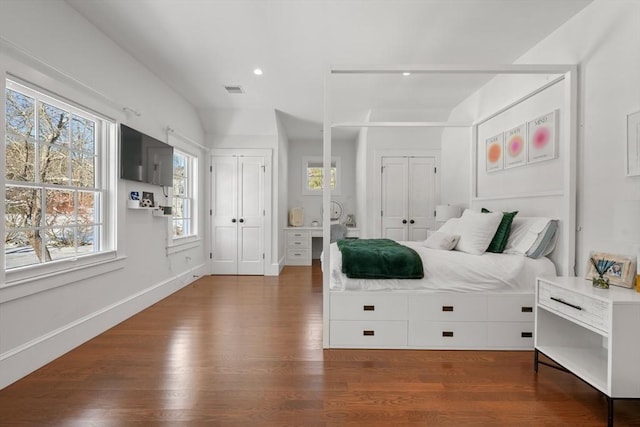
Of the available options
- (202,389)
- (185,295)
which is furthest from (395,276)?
(185,295)

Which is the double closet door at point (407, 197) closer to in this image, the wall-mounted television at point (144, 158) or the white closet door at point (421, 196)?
the white closet door at point (421, 196)

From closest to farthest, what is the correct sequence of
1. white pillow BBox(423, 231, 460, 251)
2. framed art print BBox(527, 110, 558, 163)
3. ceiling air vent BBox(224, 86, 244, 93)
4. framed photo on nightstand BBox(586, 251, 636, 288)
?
framed photo on nightstand BBox(586, 251, 636, 288), framed art print BBox(527, 110, 558, 163), white pillow BBox(423, 231, 460, 251), ceiling air vent BBox(224, 86, 244, 93)

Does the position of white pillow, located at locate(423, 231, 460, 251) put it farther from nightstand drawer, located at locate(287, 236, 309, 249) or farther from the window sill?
nightstand drawer, located at locate(287, 236, 309, 249)

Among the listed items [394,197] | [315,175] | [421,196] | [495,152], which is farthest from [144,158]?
[421,196]

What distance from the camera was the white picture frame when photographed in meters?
1.90

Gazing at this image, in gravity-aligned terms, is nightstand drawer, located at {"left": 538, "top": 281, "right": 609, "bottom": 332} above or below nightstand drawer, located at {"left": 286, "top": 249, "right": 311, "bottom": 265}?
above

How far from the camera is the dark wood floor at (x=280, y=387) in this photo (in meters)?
1.60

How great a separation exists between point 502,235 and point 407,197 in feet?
7.79

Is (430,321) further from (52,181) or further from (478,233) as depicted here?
(52,181)

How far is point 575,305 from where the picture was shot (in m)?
1.75

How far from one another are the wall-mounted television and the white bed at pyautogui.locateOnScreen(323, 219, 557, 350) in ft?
8.05

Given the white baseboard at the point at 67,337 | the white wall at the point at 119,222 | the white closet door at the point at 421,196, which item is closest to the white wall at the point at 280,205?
the white wall at the point at 119,222

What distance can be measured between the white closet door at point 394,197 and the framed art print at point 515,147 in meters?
1.95

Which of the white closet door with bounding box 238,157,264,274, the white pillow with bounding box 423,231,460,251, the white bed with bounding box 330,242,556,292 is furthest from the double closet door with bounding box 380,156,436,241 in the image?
the white bed with bounding box 330,242,556,292
